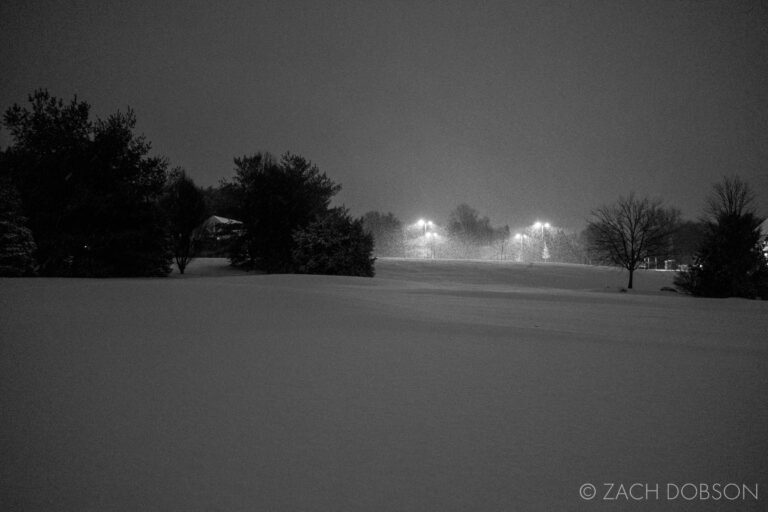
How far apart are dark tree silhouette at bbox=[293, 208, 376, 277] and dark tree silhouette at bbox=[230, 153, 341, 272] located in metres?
4.37

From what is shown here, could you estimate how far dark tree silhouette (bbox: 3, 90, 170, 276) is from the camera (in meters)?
18.3

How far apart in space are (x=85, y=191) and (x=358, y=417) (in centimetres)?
2256

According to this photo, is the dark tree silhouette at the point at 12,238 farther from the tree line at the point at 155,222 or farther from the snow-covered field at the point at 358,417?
the snow-covered field at the point at 358,417

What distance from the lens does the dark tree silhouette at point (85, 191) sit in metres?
18.3

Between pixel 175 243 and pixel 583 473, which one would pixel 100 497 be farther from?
pixel 175 243

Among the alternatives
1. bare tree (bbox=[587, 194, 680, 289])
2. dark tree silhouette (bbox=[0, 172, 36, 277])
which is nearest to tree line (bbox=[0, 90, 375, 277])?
dark tree silhouette (bbox=[0, 172, 36, 277])

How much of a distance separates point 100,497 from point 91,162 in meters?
24.1

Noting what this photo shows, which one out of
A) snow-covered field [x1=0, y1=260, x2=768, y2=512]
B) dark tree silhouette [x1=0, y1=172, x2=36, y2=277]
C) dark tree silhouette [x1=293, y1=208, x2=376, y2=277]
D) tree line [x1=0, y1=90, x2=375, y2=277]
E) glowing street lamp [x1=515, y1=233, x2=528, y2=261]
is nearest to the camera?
snow-covered field [x1=0, y1=260, x2=768, y2=512]

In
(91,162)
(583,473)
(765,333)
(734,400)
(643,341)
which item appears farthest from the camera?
(91,162)

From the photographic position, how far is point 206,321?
5215 mm

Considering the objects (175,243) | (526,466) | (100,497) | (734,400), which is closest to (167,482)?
(100,497)

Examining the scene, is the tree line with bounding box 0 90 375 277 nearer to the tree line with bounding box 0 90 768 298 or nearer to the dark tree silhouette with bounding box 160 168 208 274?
the tree line with bounding box 0 90 768 298

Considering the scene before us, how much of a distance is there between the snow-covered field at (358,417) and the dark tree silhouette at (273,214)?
21719 mm

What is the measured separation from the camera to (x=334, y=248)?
68.9ft
